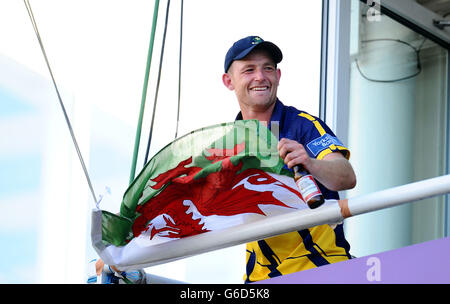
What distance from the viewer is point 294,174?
3.51 feet

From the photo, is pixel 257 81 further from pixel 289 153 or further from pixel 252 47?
pixel 289 153

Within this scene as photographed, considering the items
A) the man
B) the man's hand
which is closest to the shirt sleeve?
the man

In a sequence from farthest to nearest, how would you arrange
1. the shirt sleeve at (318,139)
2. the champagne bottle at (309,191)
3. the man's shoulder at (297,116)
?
the man's shoulder at (297,116) < the shirt sleeve at (318,139) < the champagne bottle at (309,191)

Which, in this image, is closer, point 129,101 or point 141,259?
point 141,259

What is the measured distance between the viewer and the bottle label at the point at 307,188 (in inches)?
39.4

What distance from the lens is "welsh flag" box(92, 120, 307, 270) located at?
106 centimetres

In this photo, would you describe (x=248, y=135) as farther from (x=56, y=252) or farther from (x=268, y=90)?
(x=56, y=252)

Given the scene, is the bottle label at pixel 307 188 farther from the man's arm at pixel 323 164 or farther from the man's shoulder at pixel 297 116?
the man's shoulder at pixel 297 116

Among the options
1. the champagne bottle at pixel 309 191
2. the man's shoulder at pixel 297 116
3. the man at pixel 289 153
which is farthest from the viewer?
the man's shoulder at pixel 297 116

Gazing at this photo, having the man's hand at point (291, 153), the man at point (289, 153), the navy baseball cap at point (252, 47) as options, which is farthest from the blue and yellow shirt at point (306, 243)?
the man's hand at point (291, 153)

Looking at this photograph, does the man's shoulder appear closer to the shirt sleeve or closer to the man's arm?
the shirt sleeve

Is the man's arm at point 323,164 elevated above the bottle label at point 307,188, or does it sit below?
above
